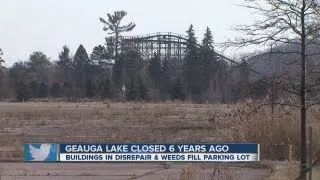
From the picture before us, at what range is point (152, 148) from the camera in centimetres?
1389

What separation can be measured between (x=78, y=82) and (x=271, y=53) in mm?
121591

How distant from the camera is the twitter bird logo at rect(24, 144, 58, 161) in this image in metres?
14.4

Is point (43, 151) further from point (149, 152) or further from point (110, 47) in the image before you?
point (110, 47)

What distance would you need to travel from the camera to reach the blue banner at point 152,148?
13.9 m

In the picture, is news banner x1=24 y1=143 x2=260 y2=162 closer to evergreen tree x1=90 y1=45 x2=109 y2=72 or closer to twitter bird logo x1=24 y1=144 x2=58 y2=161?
twitter bird logo x1=24 y1=144 x2=58 y2=161

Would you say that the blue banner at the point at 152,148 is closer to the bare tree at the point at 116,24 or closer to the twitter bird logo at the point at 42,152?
the twitter bird logo at the point at 42,152

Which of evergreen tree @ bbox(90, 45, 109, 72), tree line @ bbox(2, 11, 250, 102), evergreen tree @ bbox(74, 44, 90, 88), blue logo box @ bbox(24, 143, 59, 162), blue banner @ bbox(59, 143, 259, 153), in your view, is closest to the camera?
blue banner @ bbox(59, 143, 259, 153)

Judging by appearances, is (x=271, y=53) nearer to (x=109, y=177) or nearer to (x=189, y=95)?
(x=109, y=177)

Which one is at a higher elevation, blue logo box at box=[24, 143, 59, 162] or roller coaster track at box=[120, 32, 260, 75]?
roller coaster track at box=[120, 32, 260, 75]

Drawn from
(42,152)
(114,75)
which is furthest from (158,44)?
(42,152)

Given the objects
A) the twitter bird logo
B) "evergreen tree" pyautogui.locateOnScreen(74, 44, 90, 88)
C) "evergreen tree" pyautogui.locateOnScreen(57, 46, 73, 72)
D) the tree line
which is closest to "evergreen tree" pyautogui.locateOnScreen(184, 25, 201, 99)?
the tree line

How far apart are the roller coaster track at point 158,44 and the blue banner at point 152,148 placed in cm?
11152

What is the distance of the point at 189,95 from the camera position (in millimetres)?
121375

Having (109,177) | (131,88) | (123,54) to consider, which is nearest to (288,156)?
(109,177)
